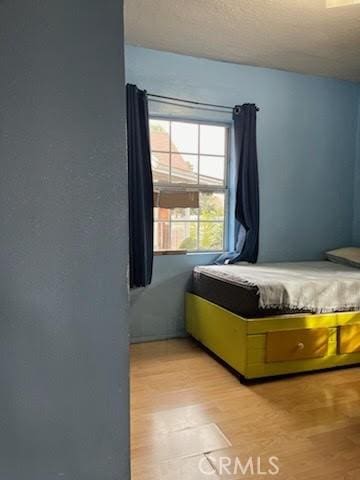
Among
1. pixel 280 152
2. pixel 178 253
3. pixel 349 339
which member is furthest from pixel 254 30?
pixel 349 339

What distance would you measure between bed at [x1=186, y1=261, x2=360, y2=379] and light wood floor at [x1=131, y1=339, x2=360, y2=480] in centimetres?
12

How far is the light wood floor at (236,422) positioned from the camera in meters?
1.56

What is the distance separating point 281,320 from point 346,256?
1.31 metres

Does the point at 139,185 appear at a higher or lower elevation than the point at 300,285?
higher

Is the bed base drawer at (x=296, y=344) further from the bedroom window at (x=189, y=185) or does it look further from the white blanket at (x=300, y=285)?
the bedroom window at (x=189, y=185)

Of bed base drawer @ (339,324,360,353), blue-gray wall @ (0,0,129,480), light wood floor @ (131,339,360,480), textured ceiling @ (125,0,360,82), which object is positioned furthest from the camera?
bed base drawer @ (339,324,360,353)

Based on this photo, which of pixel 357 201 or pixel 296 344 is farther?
pixel 357 201

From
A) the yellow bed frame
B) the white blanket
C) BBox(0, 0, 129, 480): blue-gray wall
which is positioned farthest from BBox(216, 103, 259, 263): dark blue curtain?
BBox(0, 0, 129, 480): blue-gray wall

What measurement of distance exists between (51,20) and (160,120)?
8.13ft

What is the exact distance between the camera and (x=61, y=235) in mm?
761

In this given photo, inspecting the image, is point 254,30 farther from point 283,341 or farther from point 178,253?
point 283,341

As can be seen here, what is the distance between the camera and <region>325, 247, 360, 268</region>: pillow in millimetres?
3243

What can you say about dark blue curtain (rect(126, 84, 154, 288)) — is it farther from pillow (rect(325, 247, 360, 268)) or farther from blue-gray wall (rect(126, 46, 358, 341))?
Answer: pillow (rect(325, 247, 360, 268))

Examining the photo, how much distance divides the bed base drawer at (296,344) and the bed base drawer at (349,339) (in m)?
0.13
